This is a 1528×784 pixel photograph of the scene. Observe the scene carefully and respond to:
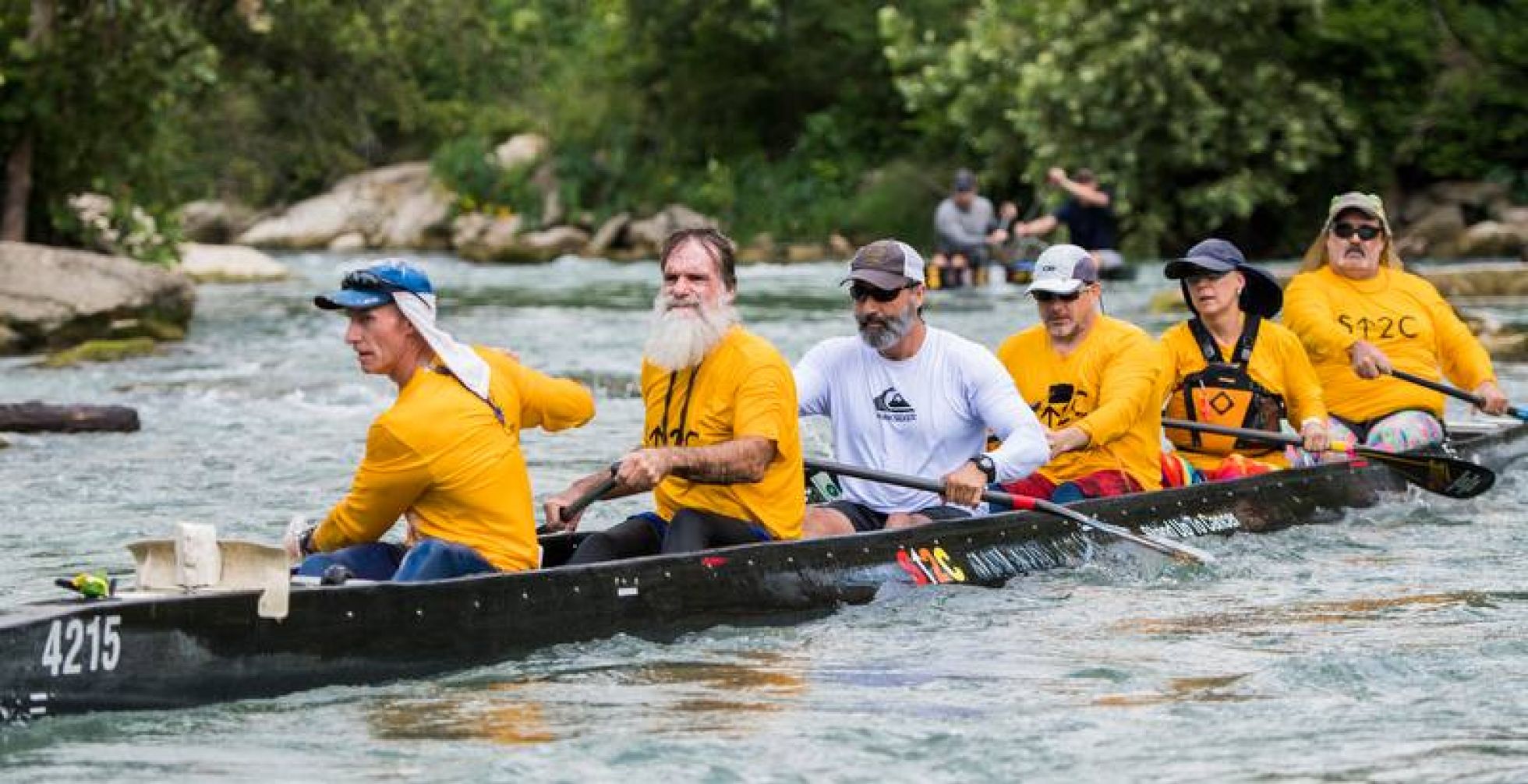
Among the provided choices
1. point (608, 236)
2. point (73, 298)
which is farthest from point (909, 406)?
point (608, 236)

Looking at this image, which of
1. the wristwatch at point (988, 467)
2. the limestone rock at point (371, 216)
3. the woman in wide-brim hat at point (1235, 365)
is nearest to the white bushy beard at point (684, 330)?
the wristwatch at point (988, 467)

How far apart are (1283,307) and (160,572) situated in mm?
6913

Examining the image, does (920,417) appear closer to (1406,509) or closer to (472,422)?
(472,422)

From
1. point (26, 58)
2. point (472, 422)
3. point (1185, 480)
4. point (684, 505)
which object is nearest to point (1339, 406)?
point (1185, 480)

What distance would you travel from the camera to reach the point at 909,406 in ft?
31.4

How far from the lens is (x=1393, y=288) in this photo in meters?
13.1

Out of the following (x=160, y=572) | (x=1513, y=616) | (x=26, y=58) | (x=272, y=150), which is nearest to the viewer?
(x=160, y=572)

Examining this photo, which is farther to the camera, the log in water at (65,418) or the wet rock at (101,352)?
the wet rock at (101,352)

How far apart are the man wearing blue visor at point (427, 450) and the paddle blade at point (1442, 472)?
6.03 m

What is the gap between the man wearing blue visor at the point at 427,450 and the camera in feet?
24.7

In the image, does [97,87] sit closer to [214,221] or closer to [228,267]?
[228,267]

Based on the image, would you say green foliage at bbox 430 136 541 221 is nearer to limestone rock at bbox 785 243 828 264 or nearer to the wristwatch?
limestone rock at bbox 785 243 828 264

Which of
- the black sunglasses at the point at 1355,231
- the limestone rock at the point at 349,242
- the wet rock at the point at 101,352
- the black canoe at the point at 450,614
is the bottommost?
the black canoe at the point at 450,614

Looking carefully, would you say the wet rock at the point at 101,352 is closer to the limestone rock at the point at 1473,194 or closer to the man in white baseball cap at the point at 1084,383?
the man in white baseball cap at the point at 1084,383
